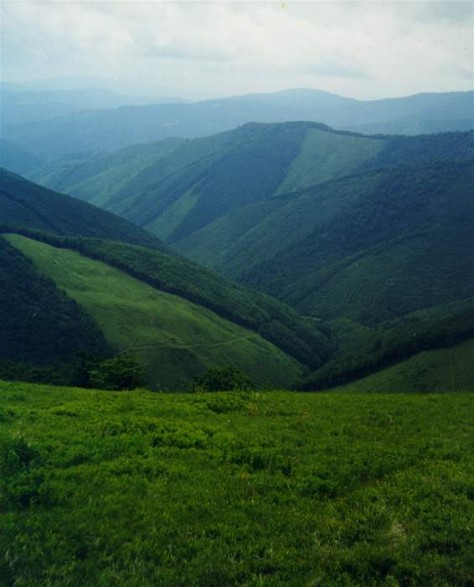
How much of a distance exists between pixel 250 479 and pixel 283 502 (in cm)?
164

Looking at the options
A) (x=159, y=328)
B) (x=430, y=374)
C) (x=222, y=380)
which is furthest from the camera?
(x=159, y=328)

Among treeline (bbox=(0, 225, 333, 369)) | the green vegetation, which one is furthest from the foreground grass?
treeline (bbox=(0, 225, 333, 369))

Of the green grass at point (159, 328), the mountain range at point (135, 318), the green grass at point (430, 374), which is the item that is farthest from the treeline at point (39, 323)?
the green grass at point (430, 374)

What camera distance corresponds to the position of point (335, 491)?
15.5 metres

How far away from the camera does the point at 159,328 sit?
124m

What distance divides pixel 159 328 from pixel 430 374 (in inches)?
2628

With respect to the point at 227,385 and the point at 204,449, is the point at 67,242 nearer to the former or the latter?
the point at 227,385

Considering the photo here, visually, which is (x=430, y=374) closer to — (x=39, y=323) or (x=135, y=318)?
(x=135, y=318)

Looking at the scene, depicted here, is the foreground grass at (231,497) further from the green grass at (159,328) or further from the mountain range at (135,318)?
the green grass at (159,328)

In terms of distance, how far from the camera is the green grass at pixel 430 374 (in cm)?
7275

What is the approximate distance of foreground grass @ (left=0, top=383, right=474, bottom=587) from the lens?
38.1ft

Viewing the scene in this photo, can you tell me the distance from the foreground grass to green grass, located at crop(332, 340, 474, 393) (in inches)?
2123

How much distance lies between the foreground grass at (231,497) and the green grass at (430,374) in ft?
177

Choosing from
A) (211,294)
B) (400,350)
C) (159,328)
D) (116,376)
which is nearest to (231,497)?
(116,376)
